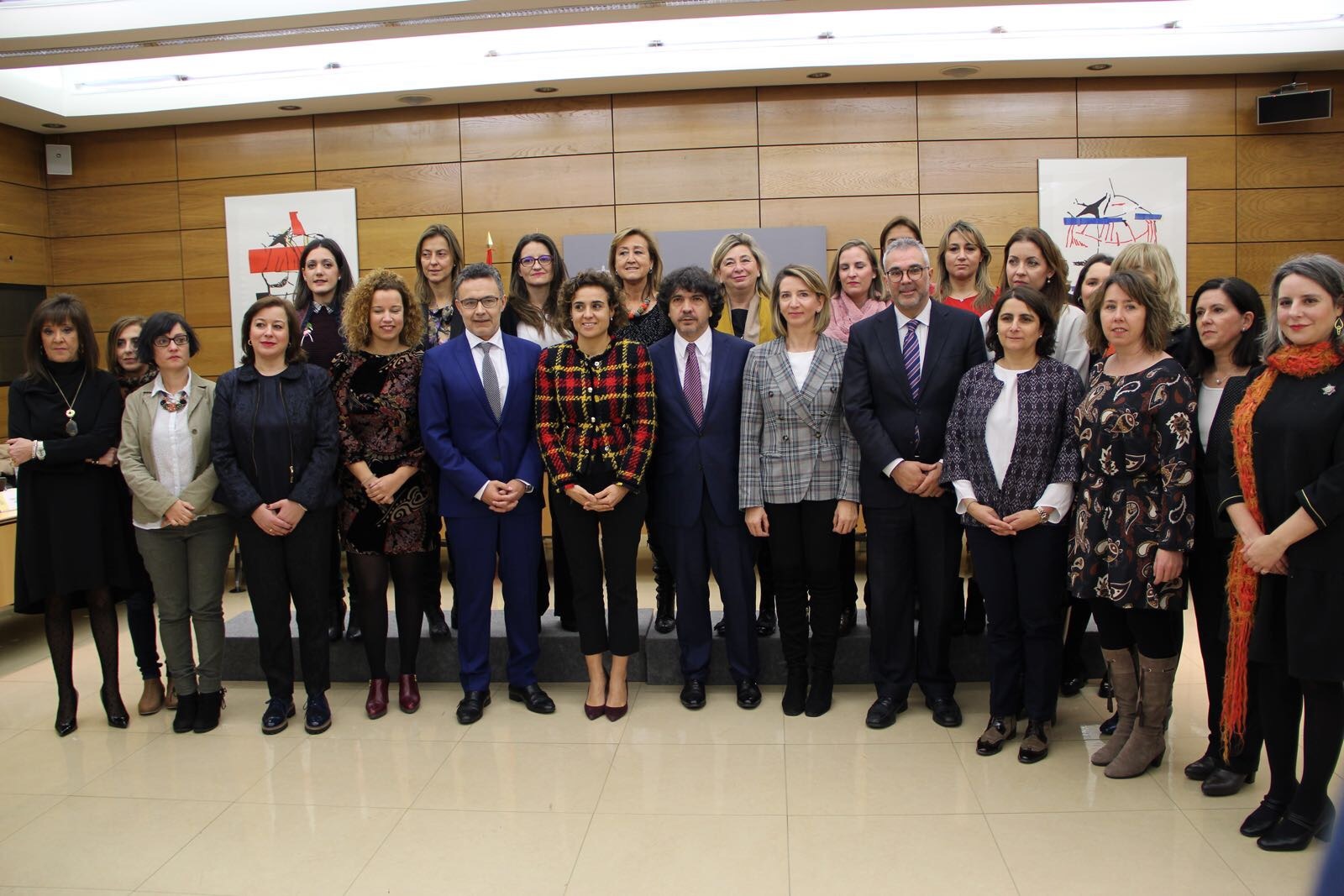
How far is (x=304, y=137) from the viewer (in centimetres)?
768

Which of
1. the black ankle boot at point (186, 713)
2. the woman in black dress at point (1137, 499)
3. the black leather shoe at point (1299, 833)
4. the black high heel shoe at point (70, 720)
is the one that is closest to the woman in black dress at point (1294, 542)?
the black leather shoe at point (1299, 833)

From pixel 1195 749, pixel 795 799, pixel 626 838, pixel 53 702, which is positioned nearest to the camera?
pixel 626 838

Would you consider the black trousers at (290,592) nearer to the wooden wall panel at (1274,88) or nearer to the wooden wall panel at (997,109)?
the wooden wall panel at (997,109)

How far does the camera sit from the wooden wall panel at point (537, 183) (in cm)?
746

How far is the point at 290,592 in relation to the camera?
375 centimetres

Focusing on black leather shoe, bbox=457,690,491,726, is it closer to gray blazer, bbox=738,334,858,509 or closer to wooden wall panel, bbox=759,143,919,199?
gray blazer, bbox=738,334,858,509

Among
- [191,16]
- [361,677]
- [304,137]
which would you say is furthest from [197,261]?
[361,677]

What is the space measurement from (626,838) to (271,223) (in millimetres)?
6664

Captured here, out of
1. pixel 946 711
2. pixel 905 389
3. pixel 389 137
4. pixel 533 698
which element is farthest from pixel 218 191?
pixel 946 711

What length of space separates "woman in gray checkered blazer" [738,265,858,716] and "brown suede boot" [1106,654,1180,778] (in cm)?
107

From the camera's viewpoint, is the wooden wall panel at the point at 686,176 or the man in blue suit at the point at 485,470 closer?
the man in blue suit at the point at 485,470

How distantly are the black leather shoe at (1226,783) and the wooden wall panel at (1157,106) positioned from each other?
5.62m

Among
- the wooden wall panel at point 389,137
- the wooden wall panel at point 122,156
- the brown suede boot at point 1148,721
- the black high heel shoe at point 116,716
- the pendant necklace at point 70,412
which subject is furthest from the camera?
the wooden wall panel at point 122,156

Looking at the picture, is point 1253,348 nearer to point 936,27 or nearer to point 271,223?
point 936,27
